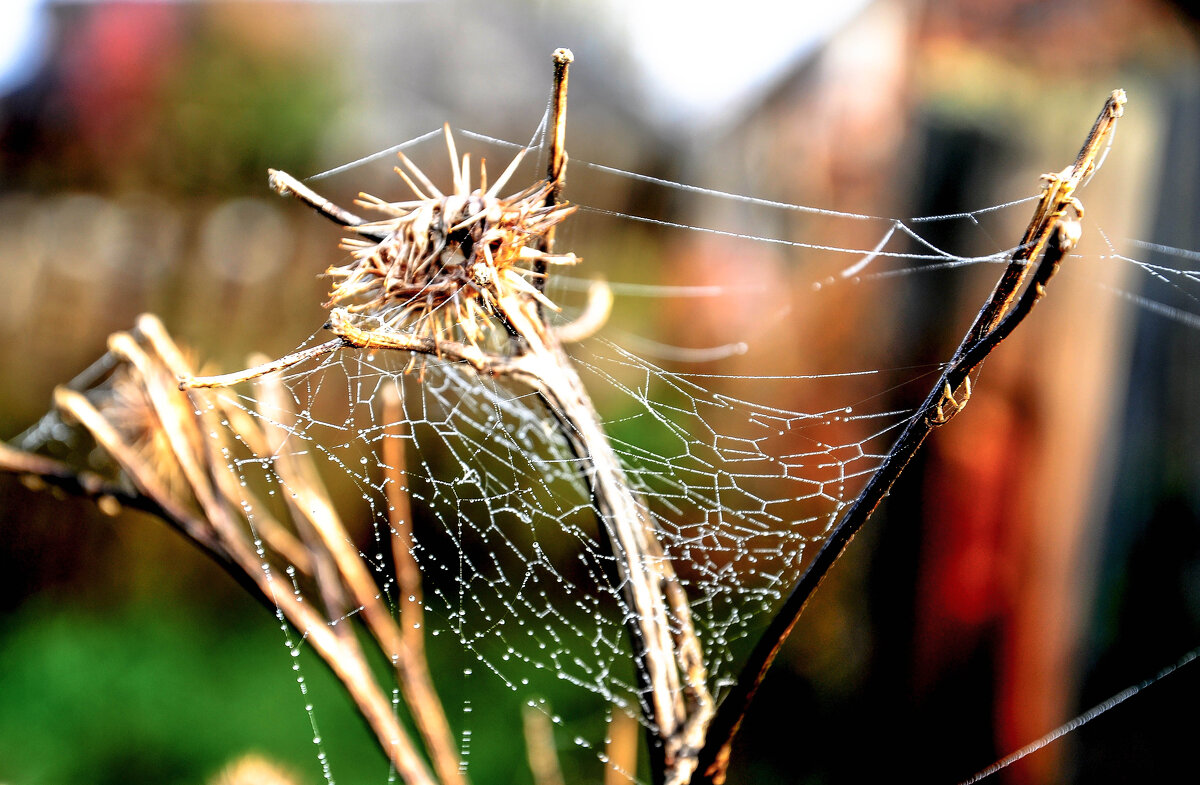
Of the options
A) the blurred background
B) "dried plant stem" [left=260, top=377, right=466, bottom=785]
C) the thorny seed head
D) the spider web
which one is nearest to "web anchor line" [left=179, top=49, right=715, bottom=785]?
the thorny seed head

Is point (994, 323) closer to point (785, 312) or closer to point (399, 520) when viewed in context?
point (399, 520)

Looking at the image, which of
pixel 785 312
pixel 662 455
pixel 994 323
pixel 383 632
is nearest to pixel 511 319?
pixel 994 323

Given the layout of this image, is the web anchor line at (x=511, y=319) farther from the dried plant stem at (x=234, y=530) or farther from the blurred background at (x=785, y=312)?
the blurred background at (x=785, y=312)

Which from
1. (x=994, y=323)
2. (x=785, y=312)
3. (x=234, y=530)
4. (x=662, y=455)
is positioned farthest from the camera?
(x=785, y=312)

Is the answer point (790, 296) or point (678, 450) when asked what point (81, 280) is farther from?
point (790, 296)

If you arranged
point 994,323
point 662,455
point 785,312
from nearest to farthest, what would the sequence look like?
point 994,323, point 662,455, point 785,312

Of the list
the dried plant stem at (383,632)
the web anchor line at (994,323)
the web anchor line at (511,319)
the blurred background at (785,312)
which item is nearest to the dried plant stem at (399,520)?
the dried plant stem at (383,632)

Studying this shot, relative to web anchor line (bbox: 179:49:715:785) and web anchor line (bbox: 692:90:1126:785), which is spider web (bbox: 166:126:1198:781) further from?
web anchor line (bbox: 692:90:1126:785)
